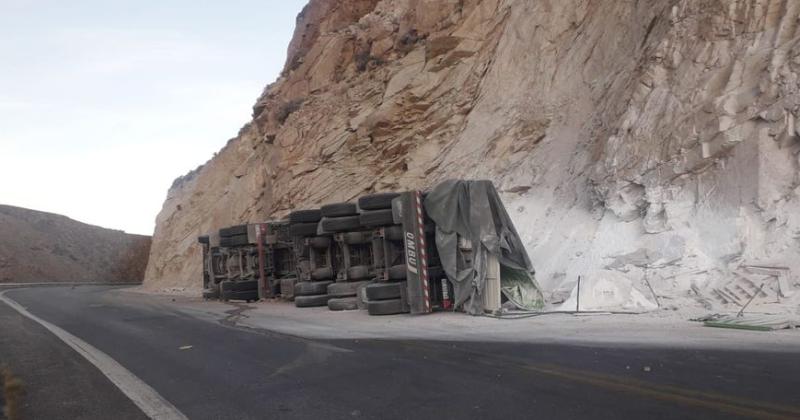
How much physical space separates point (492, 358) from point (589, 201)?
878 centimetres

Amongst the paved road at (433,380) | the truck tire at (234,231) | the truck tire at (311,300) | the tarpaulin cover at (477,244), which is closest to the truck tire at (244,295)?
the truck tire at (234,231)

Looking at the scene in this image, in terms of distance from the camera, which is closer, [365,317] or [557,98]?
[365,317]

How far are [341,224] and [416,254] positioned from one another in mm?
3177

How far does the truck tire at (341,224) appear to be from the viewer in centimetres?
1560

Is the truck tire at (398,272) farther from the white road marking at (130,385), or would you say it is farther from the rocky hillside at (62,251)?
the rocky hillside at (62,251)

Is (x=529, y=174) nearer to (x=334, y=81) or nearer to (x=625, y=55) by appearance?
(x=625, y=55)

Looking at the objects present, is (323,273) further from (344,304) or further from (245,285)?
(245,285)

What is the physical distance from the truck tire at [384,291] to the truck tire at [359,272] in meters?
2.19

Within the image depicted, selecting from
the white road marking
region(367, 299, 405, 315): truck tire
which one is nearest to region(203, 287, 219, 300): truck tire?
region(367, 299, 405, 315): truck tire

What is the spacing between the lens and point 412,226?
1320 centimetres

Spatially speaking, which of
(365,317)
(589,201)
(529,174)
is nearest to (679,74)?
(589,201)

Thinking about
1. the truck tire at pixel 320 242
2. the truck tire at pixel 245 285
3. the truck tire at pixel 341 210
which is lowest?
the truck tire at pixel 245 285

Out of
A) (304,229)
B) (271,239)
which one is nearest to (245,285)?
(271,239)

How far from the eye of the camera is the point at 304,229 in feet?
57.5
